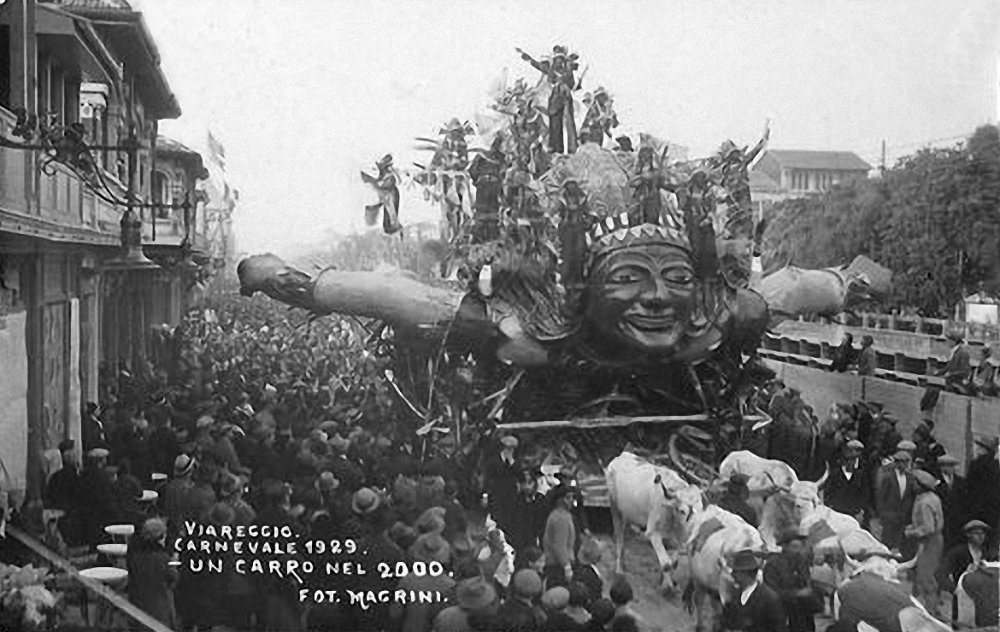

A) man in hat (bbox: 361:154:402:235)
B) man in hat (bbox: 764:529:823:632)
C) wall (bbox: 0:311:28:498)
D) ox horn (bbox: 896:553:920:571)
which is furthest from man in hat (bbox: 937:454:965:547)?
wall (bbox: 0:311:28:498)

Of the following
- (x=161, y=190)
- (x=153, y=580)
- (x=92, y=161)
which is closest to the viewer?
(x=153, y=580)

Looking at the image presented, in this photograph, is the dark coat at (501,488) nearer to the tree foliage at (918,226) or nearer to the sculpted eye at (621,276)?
the sculpted eye at (621,276)

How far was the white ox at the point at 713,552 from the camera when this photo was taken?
5.19 m

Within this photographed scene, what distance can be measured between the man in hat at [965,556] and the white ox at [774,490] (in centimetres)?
47

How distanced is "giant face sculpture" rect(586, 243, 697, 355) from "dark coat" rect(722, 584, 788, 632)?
85 centimetres

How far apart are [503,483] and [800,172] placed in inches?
56.6

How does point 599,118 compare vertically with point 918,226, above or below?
above

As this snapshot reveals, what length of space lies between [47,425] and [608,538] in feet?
6.24

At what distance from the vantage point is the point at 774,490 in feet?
17.3

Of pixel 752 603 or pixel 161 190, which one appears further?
pixel 161 190

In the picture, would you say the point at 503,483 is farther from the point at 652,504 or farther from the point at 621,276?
the point at 621,276

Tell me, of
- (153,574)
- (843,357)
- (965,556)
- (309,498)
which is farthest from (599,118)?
(153,574)

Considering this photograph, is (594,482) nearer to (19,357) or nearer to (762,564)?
(762,564)

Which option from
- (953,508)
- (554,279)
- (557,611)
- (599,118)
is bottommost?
(557,611)
